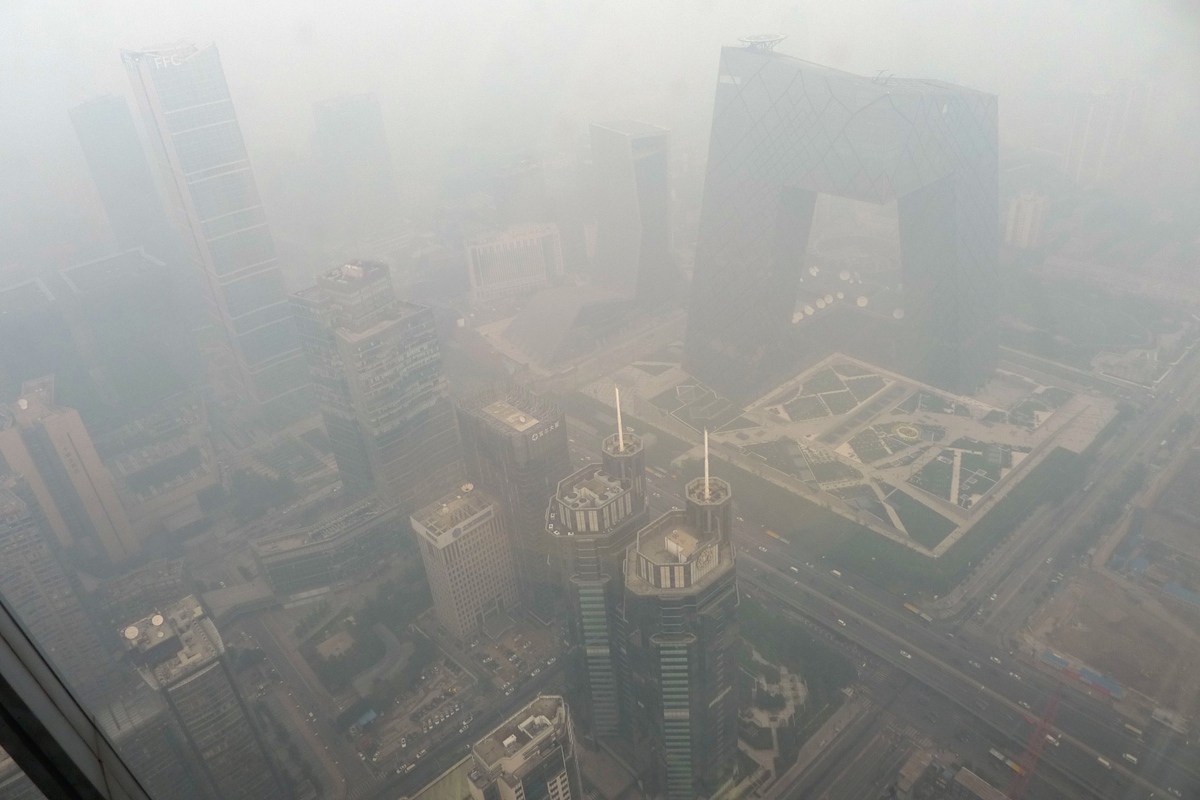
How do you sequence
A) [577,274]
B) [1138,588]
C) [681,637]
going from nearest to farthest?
1. [681,637]
2. [1138,588]
3. [577,274]

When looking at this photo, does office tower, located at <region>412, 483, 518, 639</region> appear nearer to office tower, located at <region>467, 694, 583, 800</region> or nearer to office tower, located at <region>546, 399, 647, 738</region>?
office tower, located at <region>546, 399, 647, 738</region>

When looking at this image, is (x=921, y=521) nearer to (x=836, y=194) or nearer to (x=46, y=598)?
(x=836, y=194)

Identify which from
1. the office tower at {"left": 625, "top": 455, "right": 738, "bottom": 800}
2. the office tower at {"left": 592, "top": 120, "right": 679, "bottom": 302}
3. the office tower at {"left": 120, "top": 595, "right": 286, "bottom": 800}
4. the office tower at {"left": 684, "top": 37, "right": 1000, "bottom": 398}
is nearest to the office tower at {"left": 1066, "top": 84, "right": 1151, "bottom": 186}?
the office tower at {"left": 684, "top": 37, "right": 1000, "bottom": 398}

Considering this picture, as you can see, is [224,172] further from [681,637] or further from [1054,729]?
[1054,729]

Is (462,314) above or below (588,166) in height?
below

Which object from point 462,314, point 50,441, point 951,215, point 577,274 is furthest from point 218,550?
point 951,215

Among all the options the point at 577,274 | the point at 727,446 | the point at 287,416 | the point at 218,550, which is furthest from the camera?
the point at 577,274

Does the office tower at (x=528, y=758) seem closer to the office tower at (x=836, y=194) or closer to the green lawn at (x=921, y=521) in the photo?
the green lawn at (x=921, y=521)
